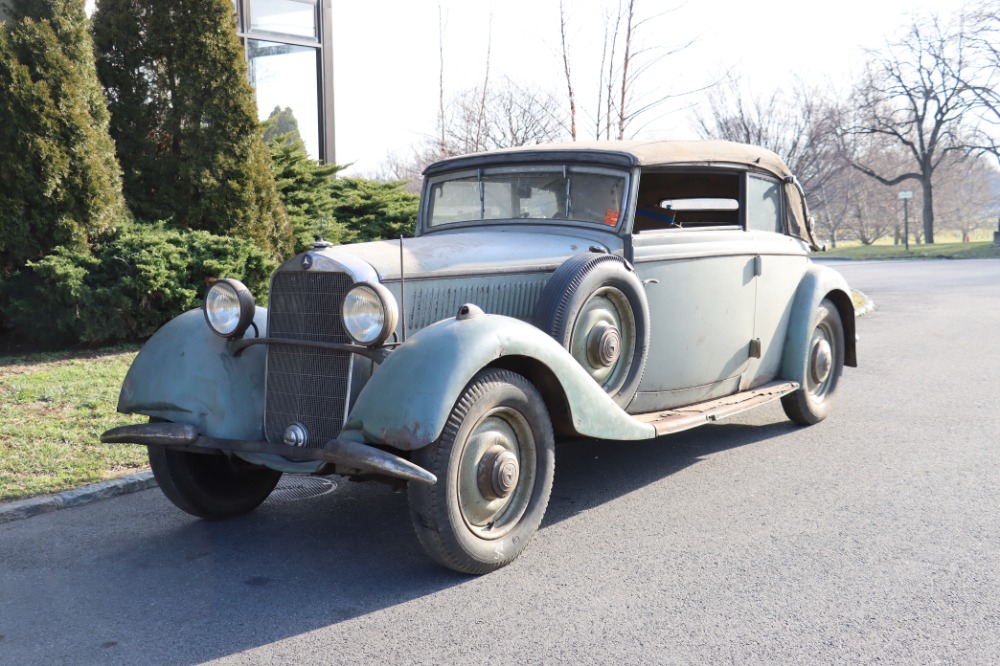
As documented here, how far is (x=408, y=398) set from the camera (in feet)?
11.2

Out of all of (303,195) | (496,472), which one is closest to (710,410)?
(496,472)

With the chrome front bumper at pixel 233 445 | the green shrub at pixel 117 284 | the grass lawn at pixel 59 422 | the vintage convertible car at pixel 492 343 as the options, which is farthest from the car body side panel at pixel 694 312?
the green shrub at pixel 117 284

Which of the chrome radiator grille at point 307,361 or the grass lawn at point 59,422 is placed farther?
the grass lawn at point 59,422

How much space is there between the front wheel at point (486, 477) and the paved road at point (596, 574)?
141mm

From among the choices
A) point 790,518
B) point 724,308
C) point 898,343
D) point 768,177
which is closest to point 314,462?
point 790,518

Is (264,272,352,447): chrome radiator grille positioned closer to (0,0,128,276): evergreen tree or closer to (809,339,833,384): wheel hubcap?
(809,339,833,384): wheel hubcap

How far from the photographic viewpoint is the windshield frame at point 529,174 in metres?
4.88

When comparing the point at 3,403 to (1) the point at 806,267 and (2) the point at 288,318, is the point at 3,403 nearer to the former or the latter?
(2) the point at 288,318

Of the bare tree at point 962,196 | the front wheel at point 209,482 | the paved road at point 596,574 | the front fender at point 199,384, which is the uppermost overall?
the bare tree at point 962,196

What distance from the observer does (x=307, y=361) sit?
13.0 ft

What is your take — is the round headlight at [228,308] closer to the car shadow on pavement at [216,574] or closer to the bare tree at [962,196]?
the car shadow on pavement at [216,574]

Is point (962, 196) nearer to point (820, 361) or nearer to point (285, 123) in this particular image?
point (285, 123)

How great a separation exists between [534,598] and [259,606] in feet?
3.38

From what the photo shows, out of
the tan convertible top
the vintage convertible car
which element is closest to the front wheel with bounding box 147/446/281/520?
the vintage convertible car
